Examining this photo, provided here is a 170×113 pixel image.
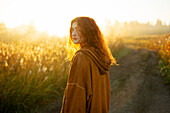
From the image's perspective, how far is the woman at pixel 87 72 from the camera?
1.66m

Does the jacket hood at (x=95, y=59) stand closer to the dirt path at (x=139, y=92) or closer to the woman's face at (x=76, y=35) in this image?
the woman's face at (x=76, y=35)

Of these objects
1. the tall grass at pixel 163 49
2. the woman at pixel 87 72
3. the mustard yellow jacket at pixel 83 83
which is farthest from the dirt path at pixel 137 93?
the mustard yellow jacket at pixel 83 83

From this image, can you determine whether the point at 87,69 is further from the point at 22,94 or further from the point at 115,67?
the point at 115,67

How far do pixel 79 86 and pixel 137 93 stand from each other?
4.69 m

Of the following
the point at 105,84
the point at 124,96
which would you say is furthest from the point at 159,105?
the point at 105,84

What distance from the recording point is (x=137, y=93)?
19.0 feet

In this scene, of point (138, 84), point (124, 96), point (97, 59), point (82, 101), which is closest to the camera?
point (82, 101)

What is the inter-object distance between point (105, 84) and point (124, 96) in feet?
12.5

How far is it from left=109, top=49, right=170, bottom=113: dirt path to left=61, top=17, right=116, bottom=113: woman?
10.1 ft

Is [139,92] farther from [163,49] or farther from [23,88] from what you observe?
[163,49]

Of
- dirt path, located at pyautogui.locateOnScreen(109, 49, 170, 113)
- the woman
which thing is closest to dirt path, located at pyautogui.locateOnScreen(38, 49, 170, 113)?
dirt path, located at pyautogui.locateOnScreen(109, 49, 170, 113)

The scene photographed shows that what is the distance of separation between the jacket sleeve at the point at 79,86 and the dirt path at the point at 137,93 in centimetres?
317

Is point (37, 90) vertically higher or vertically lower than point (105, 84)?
lower

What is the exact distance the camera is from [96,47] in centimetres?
197
